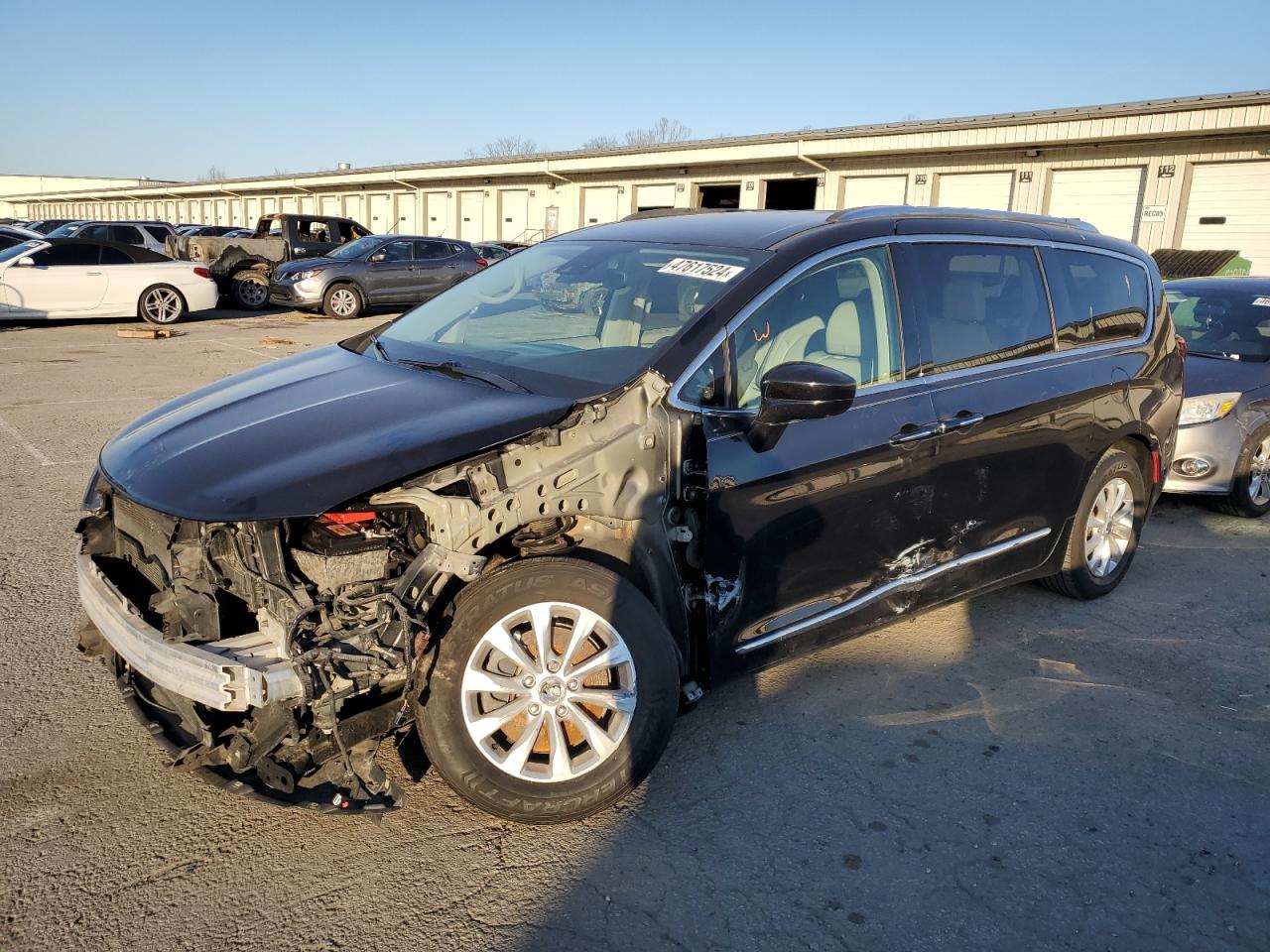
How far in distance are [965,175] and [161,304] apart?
1797 centimetres

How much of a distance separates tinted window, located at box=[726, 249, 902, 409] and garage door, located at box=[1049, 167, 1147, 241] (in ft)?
63.5

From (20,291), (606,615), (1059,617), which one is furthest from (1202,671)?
(20,291)

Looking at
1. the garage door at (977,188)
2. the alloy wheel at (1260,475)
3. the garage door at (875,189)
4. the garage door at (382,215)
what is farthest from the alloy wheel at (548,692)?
the garage door at (382,215)

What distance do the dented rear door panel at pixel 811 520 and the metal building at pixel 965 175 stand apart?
18.8m

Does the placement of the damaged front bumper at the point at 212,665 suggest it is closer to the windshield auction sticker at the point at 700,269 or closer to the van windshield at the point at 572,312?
the van windshield at the point at 572,312

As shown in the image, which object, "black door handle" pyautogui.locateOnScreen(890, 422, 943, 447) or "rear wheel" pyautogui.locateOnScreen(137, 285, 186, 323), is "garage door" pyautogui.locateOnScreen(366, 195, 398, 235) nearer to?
"rear wheel" pyautogui.locateOnScreen(137, 285, 186, 323)

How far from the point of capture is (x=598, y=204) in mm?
32688

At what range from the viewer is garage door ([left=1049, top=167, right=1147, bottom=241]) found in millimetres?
20516

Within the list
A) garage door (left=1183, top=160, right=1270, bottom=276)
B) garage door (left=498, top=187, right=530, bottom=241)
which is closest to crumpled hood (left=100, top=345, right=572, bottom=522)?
garage door (left=1183, top=160, right=1270, bottom=276)

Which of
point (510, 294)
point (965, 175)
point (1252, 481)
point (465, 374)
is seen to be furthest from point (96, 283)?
point (965, 175)

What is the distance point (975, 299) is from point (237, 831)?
11.3ft

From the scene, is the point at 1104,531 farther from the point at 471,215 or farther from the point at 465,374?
the point at 471,215

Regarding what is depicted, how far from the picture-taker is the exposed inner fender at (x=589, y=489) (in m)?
2.80

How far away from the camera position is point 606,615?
2.94 meters
